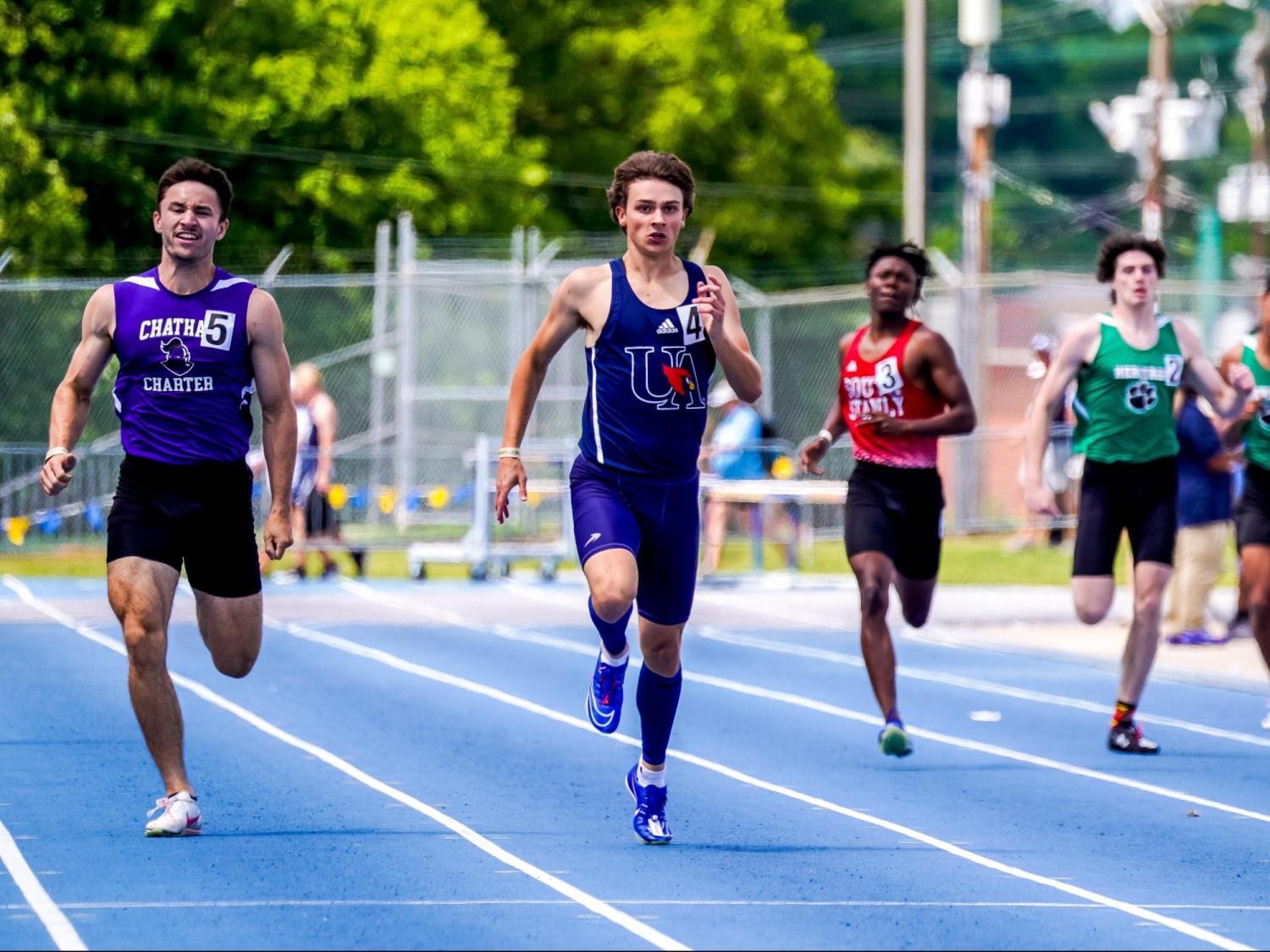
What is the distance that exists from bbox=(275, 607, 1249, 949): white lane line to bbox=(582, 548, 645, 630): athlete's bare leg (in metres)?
1.39

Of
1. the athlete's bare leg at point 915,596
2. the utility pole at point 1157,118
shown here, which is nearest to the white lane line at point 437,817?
the athlete's bare leg at point 915,596

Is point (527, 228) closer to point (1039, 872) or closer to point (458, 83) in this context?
point (458, 83)

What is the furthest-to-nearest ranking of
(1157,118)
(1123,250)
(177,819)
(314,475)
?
(1157,118), (314,475), (1123,250), (177,819)

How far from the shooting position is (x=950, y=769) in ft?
33.0

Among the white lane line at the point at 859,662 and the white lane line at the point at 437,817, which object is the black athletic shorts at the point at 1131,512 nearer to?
the white lane line at the point at 859,662

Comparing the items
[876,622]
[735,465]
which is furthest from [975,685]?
[735,465]

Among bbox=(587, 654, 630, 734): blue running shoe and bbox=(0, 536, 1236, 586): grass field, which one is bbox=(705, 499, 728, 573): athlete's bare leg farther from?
bbox=(587, 654, 630, 734): blue running shoe

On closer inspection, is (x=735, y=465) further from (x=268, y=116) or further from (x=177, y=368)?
(x=177, y=368)

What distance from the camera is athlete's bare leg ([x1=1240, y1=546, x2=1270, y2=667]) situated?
34.7 feet

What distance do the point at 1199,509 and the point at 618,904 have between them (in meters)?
9.89

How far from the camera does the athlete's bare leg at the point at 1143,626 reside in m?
10.4

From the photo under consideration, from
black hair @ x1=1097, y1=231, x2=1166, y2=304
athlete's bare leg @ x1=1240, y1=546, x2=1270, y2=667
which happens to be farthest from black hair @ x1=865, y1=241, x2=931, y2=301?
athlete's bare leg @ x1=1240, y1=546, x2=1270, y2=667

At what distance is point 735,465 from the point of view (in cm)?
2148

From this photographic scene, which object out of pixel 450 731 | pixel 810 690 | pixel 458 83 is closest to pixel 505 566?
pixel 810 690
